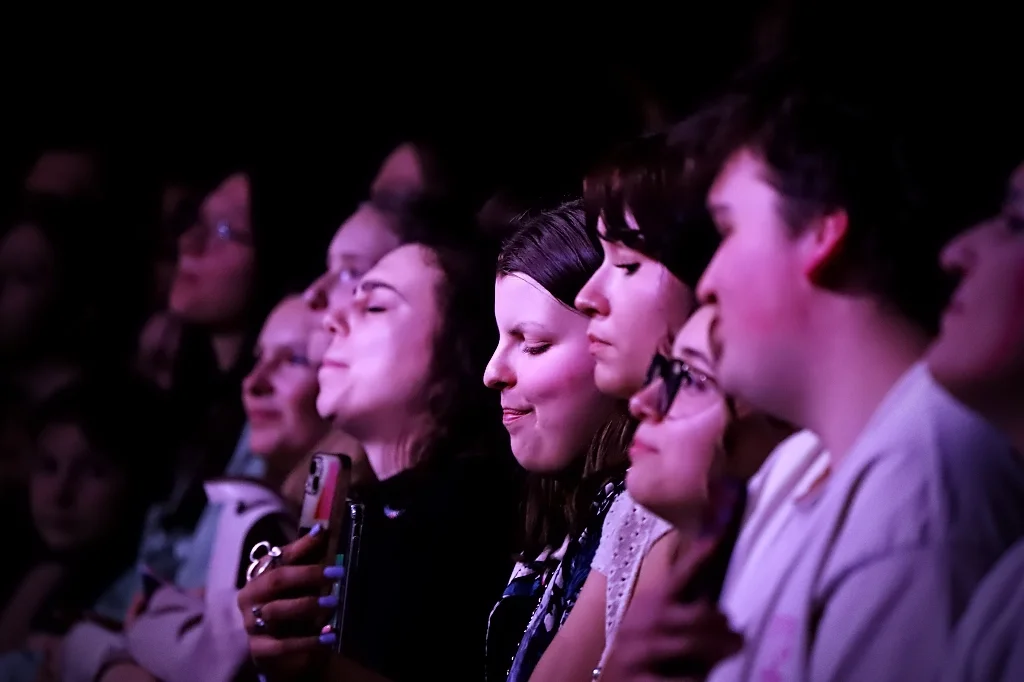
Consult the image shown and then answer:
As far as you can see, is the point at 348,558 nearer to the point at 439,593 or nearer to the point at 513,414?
the point at 439,593

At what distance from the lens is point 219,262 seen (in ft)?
8.73

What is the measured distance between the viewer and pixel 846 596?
3.68ft

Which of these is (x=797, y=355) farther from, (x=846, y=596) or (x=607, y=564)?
(x=607, y=564)

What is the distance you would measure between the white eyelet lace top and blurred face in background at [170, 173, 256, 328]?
1.33 m

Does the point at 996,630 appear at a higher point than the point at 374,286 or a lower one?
lower

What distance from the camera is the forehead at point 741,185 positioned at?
4.17 feet

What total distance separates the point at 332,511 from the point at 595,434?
0.46 m

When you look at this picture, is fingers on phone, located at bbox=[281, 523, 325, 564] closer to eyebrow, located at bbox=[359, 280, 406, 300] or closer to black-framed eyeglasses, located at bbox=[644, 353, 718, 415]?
eyebrow, located at bbox=[359, 280, 406, 300]

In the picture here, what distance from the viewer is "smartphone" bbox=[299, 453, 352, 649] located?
1.91 meters

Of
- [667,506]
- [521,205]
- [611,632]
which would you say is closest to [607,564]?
[611,632]

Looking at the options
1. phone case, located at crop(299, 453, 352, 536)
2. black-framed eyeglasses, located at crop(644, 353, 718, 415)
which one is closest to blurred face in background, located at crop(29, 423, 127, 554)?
phone case, located at crop(299, 453, 352, 536)

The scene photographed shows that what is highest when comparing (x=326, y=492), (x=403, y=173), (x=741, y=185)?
(x=403, y=173)

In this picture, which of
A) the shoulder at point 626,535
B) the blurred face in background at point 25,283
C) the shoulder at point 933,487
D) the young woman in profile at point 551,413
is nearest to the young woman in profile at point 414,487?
the young woman in profile at point 551,413

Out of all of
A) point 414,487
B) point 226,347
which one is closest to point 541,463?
point 414,487
